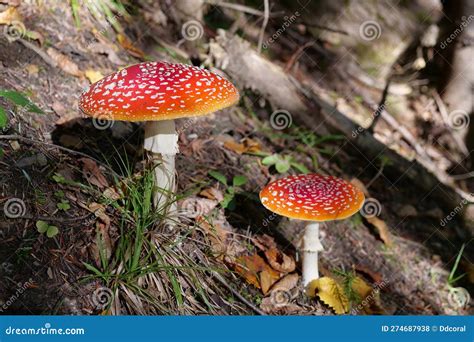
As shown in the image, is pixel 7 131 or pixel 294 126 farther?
pixel 294 126

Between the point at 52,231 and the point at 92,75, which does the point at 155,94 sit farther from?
the point at 92,75

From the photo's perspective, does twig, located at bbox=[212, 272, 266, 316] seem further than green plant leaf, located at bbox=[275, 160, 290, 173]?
No

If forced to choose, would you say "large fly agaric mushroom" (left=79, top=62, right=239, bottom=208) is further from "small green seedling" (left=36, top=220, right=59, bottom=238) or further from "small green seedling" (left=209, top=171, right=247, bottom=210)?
"small green seedling" (left=209, top=171, right=247, bottom=210)

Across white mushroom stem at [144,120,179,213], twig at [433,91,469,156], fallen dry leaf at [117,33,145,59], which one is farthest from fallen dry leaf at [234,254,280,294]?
twig at [433,91,469,156]

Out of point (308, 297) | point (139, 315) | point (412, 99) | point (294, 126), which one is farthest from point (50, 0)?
point (412, 99)

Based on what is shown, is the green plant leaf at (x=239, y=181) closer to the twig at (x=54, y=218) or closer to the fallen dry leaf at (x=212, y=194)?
the fallen dry leaf at (x=212, y=194)

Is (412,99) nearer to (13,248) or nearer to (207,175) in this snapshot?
(207,175)

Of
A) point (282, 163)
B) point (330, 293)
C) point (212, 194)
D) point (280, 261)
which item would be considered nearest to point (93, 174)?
point (212, 194)
